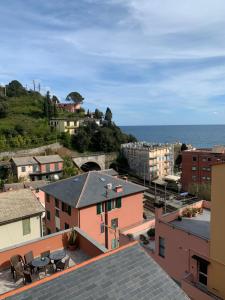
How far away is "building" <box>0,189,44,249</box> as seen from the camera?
19.5 m

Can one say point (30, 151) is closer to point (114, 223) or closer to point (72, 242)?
point (114, 223)

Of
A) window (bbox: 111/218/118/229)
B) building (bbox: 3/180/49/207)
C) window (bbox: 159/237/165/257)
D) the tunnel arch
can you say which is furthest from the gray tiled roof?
the tunnel arch

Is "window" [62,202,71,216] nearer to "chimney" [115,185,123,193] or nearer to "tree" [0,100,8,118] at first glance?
"chimney" [115,185,123,193]

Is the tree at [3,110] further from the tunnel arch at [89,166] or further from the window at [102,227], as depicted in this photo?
the window at [102,227]

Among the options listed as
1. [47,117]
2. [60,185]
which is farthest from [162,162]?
[60,185]

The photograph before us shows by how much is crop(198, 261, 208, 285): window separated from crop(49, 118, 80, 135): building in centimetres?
6276

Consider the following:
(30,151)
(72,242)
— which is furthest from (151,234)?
(30,151)

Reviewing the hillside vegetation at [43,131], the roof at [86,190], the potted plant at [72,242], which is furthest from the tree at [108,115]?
the potted plant at [72,242]

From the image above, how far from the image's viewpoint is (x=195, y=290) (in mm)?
14453

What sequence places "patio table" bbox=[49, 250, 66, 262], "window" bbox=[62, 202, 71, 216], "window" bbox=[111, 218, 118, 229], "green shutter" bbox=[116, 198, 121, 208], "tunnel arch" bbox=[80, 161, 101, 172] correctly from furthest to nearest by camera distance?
"tunnel arch" bbox=[80, 161, 101, 172], "window" bbox=[111, 218, 118, 229], "green shutter" bbox=[116, 198, 121, 208], "window" bbox=[62, 202, 71, 216], "patio table" bbox=[49, 250, 66, 262]

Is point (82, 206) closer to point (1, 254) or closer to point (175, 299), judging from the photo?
point (1, 254)

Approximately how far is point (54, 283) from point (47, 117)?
77383mm

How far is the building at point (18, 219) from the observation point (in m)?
19.5

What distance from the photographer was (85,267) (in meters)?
6.82
